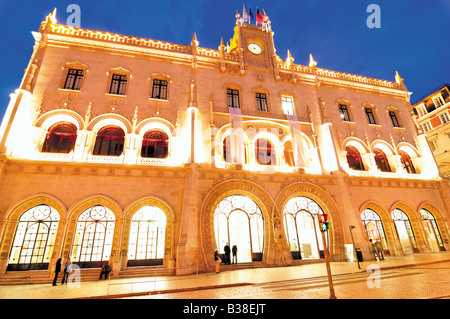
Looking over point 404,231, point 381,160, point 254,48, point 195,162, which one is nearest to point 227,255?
point 195,162

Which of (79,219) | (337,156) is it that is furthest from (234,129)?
Result: (79,219)

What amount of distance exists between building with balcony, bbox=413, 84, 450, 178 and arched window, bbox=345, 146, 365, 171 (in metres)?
14.2

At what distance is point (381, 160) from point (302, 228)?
11.8m

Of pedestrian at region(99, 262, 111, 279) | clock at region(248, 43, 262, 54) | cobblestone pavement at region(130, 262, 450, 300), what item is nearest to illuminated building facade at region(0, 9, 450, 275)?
clock at region(248, 43, 262, 54)

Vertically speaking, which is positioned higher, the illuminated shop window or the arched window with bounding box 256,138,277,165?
the illuminated shop window

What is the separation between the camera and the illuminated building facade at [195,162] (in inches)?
559

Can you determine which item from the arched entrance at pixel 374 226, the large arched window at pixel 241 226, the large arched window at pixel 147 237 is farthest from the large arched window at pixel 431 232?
the large arched window at pixel 147 237

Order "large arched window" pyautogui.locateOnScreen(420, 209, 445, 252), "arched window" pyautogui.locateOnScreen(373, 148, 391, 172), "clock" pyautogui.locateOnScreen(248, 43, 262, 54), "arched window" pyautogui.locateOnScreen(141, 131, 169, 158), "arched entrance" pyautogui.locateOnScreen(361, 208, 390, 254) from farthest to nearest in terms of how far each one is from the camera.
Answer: "clock" pyautogui.locateOnScreen(248, 43, 262, 54) < "arched window" pyautogui.locateOnScreen(373, 148, 391, 172) < "large arched window" pyautogui.locateOnScreen(420, 209, 445, 252) < "arched entrance" pyautogui.locateOnScreen(361, 208, 390, 254) < "arched window" pyautogui.locateOnScreen(141, 131, 169, 158)

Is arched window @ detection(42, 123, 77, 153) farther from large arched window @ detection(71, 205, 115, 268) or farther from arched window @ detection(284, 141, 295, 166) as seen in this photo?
arched window @ detection(284, 141, 295, 166)

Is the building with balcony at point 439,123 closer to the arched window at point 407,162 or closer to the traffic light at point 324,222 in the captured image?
the arched window at point 407,162

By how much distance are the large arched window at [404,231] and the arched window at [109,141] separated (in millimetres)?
24085

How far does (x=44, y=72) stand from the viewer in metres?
17.2

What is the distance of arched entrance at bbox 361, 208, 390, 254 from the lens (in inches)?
758

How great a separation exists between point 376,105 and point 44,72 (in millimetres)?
31687
